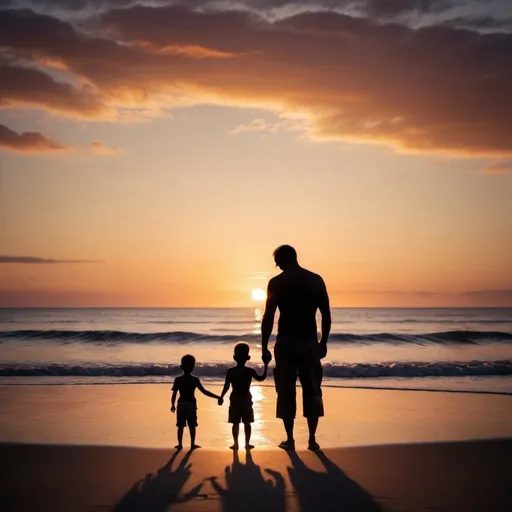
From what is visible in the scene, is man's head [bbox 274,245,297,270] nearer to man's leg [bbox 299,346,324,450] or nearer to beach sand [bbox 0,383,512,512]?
man's leg [bbox 299,346,324,450]

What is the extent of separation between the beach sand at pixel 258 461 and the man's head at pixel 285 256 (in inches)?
81.9

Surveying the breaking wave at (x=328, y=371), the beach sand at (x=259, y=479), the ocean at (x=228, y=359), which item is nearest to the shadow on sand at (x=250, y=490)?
the beach sand at (x=259, y=479)

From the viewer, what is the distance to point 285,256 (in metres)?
7.00

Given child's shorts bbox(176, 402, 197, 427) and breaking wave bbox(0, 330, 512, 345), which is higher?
breaking wave bbox(0, 330, 512, 345)

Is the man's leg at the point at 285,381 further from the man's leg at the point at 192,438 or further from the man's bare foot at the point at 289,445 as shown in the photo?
the man's leg at the point at 192,438

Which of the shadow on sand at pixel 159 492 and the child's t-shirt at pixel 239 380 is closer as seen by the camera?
the shadow on sand at pixel 159 492

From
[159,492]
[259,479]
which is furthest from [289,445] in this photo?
[159,492]

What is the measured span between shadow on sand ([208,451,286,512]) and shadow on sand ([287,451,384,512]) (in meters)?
0.16

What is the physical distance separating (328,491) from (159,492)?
1433mm

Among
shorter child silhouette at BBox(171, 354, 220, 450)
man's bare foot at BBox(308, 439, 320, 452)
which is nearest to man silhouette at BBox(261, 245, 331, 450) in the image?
man's bare foot at BBox(308, 439, 320, 452)

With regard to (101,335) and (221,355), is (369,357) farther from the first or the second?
(101,335)

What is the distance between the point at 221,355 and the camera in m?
26.8

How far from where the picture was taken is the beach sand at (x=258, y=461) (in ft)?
16.5

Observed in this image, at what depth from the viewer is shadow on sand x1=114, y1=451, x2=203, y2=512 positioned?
4.84 metres
